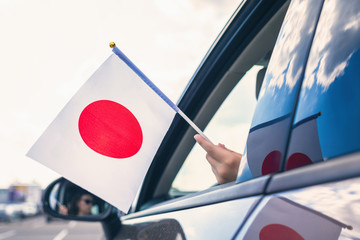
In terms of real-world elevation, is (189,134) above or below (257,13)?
below

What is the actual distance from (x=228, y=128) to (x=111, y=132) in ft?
1.96

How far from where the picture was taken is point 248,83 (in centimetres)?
170

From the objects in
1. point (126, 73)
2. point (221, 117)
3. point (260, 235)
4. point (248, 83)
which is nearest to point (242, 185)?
point (260, 235)

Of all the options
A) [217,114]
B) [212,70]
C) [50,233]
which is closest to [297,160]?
[212,70]

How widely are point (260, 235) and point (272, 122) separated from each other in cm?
28

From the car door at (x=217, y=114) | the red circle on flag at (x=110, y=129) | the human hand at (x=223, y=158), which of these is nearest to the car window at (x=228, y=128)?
the car door at (x=217, y=114)

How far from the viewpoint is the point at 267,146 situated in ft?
2.60

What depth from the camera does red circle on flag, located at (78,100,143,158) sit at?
4.76 ft

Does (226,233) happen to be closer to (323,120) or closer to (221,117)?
(323,120)

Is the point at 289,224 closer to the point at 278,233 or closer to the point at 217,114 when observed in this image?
the point at 278,233

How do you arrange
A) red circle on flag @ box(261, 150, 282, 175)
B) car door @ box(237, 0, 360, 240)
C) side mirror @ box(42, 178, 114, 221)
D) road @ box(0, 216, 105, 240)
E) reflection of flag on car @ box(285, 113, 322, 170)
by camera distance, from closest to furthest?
car door @ box(237, 0, 360, 240) < reflection of flag on car @ box(285, 113, 322, 170) < red circle on flag @ box(261, 150, 282, 175) < side mirror @ box(42, 178, 114, 221) < road @ box(0, 216, 105, 240)

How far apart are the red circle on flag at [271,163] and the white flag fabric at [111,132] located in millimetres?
722

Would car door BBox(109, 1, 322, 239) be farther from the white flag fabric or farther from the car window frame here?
the white flag fabric

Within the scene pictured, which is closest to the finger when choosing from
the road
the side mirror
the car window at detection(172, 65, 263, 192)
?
the car window at detection(172, 65, 263, 192)
